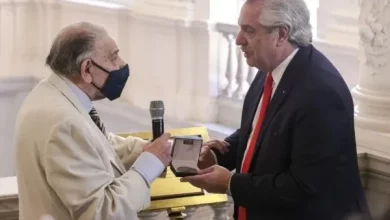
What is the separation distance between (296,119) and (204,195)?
0.78 meters

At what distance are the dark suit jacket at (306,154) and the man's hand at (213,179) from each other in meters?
0.08

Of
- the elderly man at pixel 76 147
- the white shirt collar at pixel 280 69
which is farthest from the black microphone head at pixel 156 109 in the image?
the white shirt collar at pixel 280 69

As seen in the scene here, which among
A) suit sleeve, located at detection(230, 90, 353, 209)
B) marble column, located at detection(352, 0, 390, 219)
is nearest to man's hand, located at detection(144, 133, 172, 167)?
suit sleeve, located at detection(230, 90, 353, 209)

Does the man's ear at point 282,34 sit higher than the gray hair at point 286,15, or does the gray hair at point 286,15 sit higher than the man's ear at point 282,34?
the gray hair at point 286,15

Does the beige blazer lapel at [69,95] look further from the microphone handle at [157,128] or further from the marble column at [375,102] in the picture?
the marble column at [375,102]

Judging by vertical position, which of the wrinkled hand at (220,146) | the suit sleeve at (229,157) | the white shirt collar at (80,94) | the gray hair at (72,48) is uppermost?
the gray hair at (72,48)

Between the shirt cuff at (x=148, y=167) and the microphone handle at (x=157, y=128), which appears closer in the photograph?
the shirt cuff at (x=148, y=167)

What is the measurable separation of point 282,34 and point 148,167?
709 millimetres

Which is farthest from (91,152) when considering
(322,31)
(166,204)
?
(322,31)

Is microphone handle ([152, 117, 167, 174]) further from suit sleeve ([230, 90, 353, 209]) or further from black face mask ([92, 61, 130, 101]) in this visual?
suit sleeve ([230, 90, 353, 209])

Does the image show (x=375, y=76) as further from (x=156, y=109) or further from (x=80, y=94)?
(x=80, y=94)

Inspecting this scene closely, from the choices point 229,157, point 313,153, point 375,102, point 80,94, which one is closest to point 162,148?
point 80,94

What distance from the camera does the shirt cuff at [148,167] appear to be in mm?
3238

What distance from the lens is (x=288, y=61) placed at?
328 cm
